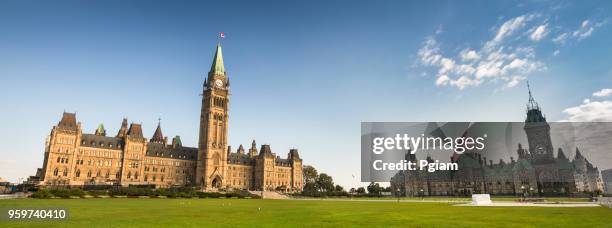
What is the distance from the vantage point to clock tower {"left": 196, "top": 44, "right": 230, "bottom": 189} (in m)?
143

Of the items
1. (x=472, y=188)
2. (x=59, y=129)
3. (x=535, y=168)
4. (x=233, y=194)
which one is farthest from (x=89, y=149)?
(x=535, y=168)

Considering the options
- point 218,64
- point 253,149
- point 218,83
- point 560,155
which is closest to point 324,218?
point 218,83

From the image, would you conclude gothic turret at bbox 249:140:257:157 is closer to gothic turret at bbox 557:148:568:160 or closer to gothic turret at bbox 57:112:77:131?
gothic turret at bbox 57:112:77:131

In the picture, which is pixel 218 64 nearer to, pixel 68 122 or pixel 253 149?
pixel 253 149

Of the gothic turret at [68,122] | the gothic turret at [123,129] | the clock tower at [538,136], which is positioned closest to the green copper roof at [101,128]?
the gothic turret at [123,129]

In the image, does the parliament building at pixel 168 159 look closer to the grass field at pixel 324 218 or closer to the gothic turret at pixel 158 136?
the gothic turret at pixel 158 136

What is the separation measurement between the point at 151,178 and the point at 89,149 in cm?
2260

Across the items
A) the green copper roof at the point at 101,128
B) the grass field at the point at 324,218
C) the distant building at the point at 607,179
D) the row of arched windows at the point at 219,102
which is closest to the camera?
the grass field at the point at 324,218

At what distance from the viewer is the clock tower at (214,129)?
469ft

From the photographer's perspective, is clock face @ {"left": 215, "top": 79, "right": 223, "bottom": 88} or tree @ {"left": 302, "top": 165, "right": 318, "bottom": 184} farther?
tree @ {"left": 302, "top": 165, "right": 318, "bottom": 184}

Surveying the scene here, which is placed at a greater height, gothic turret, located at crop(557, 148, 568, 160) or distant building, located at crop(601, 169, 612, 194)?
gothic turret, located at crop(557, 148, 568, 160)

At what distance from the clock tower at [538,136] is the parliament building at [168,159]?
97.0 metres

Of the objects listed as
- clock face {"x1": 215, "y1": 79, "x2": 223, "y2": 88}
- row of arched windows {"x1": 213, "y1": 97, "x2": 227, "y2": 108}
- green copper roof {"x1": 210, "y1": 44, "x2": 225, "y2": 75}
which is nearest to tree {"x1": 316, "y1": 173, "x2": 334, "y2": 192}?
row of arched windows {"x1": 213, "y1": 97, "x2": 227, "y2": 108}

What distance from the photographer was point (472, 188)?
158375 millimetres
